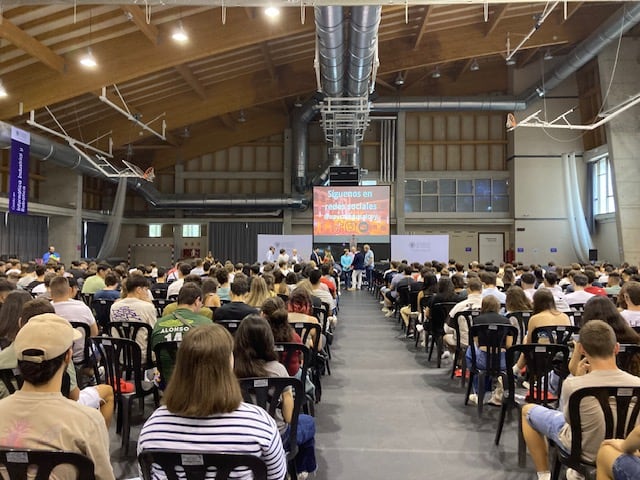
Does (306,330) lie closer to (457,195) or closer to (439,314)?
(439,314)

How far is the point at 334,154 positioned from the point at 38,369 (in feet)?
50.8

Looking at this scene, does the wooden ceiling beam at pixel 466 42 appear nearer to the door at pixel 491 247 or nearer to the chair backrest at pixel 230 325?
the door at pixel 491 247

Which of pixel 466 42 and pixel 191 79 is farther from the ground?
pixel 466 42

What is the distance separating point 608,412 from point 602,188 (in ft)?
60.7

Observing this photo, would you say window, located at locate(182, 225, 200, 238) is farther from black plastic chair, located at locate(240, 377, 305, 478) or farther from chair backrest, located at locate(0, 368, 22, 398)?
black plastic chair, located at locate(240, 377, 305, 478)

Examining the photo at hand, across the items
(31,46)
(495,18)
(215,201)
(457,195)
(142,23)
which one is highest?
(495,18)

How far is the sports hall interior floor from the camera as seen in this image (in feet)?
9.36

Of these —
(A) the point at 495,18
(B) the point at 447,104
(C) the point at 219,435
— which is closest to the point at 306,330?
(C) the point at 219,435

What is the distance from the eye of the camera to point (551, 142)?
1903cm

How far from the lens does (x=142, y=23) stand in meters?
9.29

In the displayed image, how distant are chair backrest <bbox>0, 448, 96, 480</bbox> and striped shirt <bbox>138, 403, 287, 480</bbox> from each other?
6.8 inches

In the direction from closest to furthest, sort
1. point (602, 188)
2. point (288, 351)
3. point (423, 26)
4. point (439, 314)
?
point (288, 351), point (439, 314), point (423, 26), point (602, 188)

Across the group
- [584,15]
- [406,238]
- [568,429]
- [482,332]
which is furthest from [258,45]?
[568,429]

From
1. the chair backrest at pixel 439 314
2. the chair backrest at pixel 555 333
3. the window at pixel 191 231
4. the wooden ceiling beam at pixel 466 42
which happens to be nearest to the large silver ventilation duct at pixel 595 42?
the wooden ceiling beam at pixel 466 42
